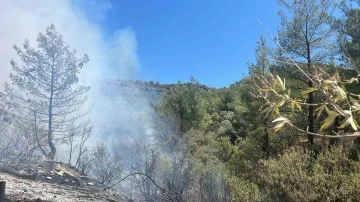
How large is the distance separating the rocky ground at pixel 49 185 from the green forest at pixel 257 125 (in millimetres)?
880

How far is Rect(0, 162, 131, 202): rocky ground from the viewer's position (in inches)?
323

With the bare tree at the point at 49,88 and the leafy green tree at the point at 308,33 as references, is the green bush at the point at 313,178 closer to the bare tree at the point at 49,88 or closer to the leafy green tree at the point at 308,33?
the leafy green tree at the point at 308,33

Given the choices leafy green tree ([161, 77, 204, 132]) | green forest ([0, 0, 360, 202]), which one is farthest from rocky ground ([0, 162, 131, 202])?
leafy green tree ([161, 77, 204, 132])

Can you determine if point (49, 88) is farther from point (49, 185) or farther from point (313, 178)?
point (313, 178)

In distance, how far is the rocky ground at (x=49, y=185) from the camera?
8203 mm

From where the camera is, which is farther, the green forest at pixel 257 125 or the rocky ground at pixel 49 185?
the rocky ground at pixel 49 185

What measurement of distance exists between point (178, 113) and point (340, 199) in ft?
61.9

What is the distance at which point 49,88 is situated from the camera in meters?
19.9

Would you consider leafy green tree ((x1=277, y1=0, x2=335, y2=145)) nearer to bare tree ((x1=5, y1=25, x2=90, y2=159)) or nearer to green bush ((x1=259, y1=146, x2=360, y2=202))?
green bush ((x1=259, y1=146, x2=360, y2=202))

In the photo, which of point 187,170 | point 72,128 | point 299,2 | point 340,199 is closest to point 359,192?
point 340,199

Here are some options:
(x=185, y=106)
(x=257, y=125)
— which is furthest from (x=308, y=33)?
(x=185, y=106)

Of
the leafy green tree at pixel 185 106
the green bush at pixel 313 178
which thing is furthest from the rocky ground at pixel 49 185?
the leafy green tree at pixel 185 106

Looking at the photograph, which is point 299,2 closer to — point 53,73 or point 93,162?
point 93,162

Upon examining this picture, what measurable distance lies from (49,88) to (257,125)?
1231 centimetres
